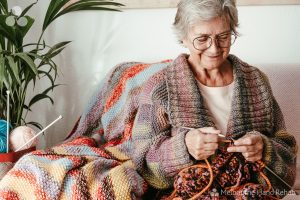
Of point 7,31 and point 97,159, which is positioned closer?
point 97,159

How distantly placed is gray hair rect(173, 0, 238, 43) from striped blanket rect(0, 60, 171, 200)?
1.21ft

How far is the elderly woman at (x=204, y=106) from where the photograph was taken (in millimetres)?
1313

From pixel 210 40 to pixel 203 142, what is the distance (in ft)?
1.20

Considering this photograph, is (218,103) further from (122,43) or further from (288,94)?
(122,43)

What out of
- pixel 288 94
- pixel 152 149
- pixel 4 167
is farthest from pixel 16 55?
pixel 288 94

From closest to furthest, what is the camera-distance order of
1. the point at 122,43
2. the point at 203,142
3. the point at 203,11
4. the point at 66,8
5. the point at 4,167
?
the point at 203,142 → the point at 203,11 → the point at 4,167 → the point at 66,8 → the point at 122,43

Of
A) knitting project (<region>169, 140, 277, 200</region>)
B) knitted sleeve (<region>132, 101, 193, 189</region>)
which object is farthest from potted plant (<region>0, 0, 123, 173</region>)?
knitting project (<region>169, 140, 277, 200</region>)

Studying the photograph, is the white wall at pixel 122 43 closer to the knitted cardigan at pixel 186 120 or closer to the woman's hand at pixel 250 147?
the knitted cardigan at pixel 186 120

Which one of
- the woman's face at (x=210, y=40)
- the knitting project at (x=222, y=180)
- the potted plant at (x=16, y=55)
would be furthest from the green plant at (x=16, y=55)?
the knitting project at (x=222, y=180)

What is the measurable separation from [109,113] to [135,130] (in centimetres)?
29

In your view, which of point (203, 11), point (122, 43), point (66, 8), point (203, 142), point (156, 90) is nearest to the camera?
point (203, 142)

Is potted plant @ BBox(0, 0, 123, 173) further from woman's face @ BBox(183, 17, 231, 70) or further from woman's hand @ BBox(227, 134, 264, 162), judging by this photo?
woman's hand @ BBox(227, 134, 264, 162)

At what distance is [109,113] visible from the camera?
1.74m

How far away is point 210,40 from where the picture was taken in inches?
52.9
